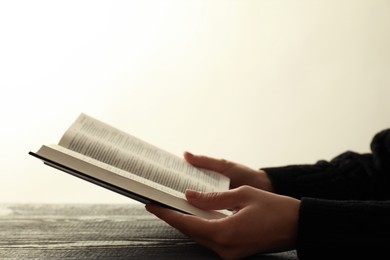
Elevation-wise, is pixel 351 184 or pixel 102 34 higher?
pixel 102 34

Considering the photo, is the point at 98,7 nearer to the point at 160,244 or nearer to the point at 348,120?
the point at 348,120

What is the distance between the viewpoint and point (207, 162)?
0.86 metres

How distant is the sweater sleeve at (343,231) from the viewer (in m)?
0.54

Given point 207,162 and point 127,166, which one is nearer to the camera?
point 127,166

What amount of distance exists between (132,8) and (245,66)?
40cm

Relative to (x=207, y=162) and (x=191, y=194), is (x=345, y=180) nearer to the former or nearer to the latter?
(x=207, y=162)

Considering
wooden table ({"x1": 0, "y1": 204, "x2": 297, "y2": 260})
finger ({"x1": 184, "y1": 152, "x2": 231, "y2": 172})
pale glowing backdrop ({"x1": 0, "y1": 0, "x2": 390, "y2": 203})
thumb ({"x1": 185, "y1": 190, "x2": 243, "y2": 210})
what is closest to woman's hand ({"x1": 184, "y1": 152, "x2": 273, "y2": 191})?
finger ({"x1": 184, "y1": 152, "x2": 231, "y2": 172})

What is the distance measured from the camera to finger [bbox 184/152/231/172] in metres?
0.85

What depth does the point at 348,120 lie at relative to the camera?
1.66 metres

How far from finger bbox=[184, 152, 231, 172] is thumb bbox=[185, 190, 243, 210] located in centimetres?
23

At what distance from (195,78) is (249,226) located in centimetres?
103

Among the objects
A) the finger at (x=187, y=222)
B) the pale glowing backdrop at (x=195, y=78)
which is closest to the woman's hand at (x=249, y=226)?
the finger at (x=187, y=222)

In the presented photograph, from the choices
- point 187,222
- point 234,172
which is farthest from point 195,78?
point 187,222

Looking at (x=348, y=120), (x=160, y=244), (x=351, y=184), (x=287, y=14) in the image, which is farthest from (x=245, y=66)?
(x=160, y=244)
